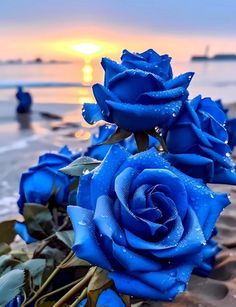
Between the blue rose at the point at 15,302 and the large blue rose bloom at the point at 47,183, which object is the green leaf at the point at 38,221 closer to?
the large blue rose bloom at the point at 47,183

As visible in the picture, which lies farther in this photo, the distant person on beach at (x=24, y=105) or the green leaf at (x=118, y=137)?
the distant person on beach at (x=24, y=105)

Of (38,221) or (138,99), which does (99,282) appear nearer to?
(138,99)

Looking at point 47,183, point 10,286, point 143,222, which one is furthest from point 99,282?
point 47,183

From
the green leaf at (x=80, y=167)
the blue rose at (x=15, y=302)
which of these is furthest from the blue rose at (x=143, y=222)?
the blue rose at (x=15, y=302)

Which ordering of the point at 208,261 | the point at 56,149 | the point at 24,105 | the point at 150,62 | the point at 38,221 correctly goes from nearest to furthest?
the point at 150,62 → the point at 38,221 → the point at 208,261 → the point at 56,149 → the point at 24,105

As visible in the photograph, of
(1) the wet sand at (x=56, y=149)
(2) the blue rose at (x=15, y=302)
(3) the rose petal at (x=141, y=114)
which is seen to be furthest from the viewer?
(1) the wet sand at (x=56, y=149)

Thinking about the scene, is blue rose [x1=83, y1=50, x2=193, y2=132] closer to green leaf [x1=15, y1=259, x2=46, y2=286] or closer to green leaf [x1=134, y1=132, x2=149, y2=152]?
green leaf [x1=134, y1=132, x2=149, y2=152]

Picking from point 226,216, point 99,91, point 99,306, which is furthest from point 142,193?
point 226,216
